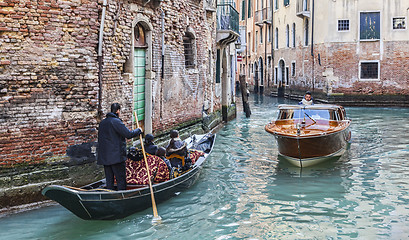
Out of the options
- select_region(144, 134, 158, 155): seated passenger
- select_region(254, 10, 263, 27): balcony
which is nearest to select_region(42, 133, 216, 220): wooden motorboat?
select_region(144, 134, 158, 155): seated passenger

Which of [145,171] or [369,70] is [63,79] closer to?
[145,171]

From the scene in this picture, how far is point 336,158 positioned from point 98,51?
5.90 metres

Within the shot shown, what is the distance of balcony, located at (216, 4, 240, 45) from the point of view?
57.2ft

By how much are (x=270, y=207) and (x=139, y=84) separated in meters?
4.04

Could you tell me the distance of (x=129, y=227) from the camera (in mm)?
6965

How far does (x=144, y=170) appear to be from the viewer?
779cm

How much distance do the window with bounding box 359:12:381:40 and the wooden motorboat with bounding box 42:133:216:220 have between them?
61.2 feet

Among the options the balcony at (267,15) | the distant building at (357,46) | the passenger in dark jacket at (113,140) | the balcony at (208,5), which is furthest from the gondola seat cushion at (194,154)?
the balcony at (267,15)

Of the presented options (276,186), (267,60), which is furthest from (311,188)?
(267,60)

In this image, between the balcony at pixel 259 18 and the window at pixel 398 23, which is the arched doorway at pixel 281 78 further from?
the window at pixel 398 23

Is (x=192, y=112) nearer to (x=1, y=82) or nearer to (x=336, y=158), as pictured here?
(x=336, y=158)

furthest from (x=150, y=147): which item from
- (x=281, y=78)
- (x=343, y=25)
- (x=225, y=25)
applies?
(x=281, y=78)

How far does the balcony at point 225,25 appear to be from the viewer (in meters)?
17.4

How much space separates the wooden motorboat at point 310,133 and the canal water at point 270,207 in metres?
0.27
